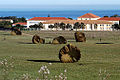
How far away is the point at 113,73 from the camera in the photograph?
1024 inches

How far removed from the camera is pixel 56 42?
209 feet

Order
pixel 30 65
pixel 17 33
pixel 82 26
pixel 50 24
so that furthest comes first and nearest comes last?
pixel 50 24
pixel 82 26
pixel 17 33
pixel 30 65

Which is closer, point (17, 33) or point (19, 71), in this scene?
point (19, 71)

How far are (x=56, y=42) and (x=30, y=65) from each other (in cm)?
3301

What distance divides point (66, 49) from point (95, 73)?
265 inches

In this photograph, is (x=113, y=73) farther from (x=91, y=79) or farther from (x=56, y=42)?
(x=56, y=42)

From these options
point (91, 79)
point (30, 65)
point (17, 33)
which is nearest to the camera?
point (91, 79)

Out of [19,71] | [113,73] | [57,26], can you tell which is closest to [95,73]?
[113,73]

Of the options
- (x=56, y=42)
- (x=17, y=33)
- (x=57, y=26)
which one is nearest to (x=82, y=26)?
(x=57, y=26)

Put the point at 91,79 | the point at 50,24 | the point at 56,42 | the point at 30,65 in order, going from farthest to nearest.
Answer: the point at 50,24 → the point at 56,42 → the point at 30,65 → the point at 91,79

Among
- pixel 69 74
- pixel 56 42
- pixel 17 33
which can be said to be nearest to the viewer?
pixel 69 74

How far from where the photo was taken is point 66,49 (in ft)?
106

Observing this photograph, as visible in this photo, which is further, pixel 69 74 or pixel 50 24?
pixel 50 24

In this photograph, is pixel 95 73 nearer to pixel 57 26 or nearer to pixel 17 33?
pixel 17 33
